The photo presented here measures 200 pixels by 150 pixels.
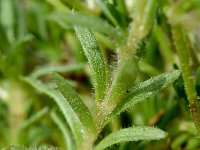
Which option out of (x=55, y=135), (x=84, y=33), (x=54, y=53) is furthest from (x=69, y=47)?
(x=84, y=33)

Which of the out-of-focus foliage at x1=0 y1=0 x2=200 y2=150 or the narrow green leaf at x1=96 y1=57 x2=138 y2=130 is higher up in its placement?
the out-of-focus foliage at x1=0 y1=0 x2=200 y2=150

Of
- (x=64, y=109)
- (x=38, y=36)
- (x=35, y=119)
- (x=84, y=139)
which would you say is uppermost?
(x=38, y=36)

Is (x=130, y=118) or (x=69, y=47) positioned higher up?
(x=69, y=47)

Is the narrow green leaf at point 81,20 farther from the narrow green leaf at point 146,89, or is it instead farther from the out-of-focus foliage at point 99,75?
the narrow green leaf at point 146,89

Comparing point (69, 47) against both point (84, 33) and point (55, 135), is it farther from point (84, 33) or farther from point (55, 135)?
point (84, 33)

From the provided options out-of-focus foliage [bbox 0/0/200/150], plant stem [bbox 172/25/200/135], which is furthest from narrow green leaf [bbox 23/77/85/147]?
plant stem [bbox 172/25/200/135]

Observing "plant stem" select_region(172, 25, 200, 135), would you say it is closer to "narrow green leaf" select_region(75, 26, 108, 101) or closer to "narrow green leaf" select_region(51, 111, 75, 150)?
"narrow green leaf" select_region(75, 26, 108, 101)

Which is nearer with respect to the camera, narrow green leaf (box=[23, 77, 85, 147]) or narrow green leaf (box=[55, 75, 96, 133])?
narrow green leaf (box=[55, 75, 96, 133])
